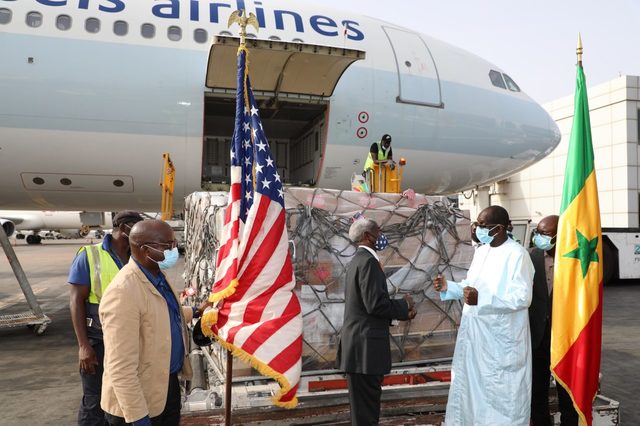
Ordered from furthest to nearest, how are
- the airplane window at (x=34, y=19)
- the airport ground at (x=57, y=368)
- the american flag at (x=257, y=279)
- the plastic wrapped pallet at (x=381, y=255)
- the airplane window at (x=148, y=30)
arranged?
the airplane window at (x=148, y=30) < the airplane window at (x=34, y=19) < the airport ground at (x=57, y=368) < the plastic wrapped pallet at (x=381, y=255) < the american flag at (x=257, y=279)

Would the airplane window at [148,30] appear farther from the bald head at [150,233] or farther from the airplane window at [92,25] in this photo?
the bald head at [150,233]

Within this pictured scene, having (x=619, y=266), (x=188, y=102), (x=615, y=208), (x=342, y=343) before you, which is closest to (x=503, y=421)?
(x=342, y=343)

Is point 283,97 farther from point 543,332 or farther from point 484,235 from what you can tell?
point 543,332

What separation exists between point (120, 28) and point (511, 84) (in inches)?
316

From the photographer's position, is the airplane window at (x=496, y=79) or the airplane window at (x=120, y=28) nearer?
the airplane window at (x=120, y=28)

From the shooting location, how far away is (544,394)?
13.7ft

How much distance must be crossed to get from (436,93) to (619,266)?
10228 millimetres

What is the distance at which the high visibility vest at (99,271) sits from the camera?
381 centimetres

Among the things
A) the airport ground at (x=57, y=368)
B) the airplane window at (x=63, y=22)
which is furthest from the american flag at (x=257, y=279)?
the airplane window at (x=63, y=22)

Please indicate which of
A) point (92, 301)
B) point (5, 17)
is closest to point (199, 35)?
point (5, 17)

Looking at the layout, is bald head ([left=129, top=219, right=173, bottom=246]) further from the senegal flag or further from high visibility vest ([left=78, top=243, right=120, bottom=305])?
the senegal flag

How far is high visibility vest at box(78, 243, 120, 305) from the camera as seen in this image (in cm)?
381

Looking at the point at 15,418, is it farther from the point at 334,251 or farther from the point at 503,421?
the point at 503,421

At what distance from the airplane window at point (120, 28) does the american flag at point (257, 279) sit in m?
5.57
